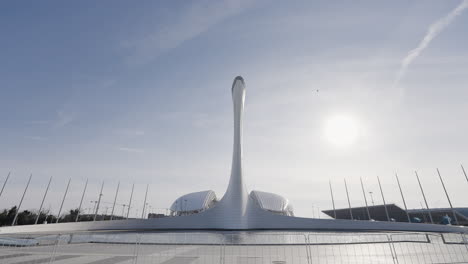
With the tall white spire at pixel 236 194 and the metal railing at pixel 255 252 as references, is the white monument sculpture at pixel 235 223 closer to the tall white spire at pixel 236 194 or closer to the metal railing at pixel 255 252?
the tall white spire at pixel 236 194

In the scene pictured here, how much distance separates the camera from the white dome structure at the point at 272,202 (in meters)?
53.2

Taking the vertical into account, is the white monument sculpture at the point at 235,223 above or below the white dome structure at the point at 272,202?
below

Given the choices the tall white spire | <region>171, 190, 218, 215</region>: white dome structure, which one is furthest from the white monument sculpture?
<region>171, 190, 218, 215</region>: white dome structure

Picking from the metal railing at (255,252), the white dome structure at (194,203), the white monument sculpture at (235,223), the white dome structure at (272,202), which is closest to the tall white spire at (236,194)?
the white monument sculpture at (235,223)

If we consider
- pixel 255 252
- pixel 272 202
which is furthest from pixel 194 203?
A: pixel 255 252

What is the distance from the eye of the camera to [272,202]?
54656 millimetres

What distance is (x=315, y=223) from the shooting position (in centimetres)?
3009

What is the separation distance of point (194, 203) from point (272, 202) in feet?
60.8

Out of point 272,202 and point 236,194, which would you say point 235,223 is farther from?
point 272,202

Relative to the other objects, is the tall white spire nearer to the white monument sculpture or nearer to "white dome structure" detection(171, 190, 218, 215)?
the white monument sculpture

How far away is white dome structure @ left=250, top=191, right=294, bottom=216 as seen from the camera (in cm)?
5322

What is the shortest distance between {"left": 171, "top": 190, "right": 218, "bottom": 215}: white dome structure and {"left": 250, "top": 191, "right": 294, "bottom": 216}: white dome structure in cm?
1088

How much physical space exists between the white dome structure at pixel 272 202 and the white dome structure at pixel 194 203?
10.9 m

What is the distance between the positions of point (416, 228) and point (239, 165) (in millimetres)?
23051
